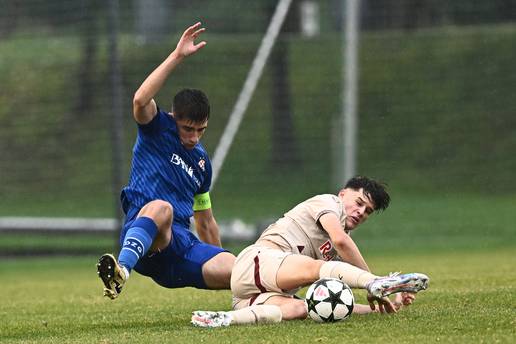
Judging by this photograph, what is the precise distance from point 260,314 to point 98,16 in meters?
10.6

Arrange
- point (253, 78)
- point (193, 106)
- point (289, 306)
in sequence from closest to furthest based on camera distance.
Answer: point (289, 306) < point (193, 106) < point (253, 78)

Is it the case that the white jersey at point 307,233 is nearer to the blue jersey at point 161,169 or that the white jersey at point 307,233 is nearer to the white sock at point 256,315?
the white sock at point 256,315

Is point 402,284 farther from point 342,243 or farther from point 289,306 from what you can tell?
point 289,306

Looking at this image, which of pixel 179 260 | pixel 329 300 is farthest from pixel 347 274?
pixel 179 260

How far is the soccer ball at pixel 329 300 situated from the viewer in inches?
264

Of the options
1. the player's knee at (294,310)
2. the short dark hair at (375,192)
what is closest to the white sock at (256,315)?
the player's knee at (294,310)

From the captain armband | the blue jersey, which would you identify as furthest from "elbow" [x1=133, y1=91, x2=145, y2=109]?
the captain armband

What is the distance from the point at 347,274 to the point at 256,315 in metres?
0.62

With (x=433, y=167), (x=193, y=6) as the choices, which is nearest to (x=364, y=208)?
(x=193, y=6)

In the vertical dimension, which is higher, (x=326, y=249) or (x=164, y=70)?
(x=164, y=70)

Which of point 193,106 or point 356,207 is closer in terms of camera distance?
point 356,207

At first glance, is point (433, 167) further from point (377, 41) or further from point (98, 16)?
point (98, 16)

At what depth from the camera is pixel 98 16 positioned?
1673cm

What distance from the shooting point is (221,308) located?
8.35 meters
